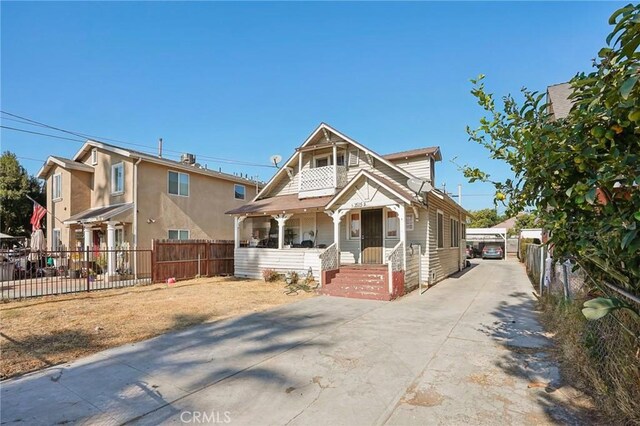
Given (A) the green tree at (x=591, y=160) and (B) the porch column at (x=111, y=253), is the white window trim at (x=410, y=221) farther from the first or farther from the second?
(B) the porch column at (x=111, y=253)

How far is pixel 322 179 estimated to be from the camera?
1572 centimetres

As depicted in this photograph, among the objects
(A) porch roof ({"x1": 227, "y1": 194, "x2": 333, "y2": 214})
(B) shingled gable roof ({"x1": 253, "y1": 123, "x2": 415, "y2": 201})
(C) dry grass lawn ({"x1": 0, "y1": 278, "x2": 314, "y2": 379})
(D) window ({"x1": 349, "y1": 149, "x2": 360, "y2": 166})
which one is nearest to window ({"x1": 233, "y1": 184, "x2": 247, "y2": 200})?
(A) porch roof ({"x1": 227, "y1": 194, "x2": 333, "y2": 214})

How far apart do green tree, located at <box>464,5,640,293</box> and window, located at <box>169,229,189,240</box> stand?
58.0ft

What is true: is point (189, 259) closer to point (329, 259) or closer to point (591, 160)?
point (329, 259)

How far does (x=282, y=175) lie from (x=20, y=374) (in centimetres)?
1397

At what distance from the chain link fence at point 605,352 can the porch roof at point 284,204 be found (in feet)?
32.1

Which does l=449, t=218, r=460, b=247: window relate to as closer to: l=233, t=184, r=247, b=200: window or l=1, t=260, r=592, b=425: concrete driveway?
l=1, t=260, r=592, b=425: concrete driveway

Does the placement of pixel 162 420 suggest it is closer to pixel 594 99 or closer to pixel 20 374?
pixel 20 374

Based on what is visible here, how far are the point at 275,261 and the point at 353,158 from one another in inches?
238

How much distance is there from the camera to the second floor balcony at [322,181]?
50.3ft

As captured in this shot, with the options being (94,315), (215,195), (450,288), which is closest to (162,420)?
(94,315)

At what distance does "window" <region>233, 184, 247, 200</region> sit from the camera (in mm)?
22906

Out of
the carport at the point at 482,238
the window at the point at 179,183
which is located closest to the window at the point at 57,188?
the window at the point at 179,183

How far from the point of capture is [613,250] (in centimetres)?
269
